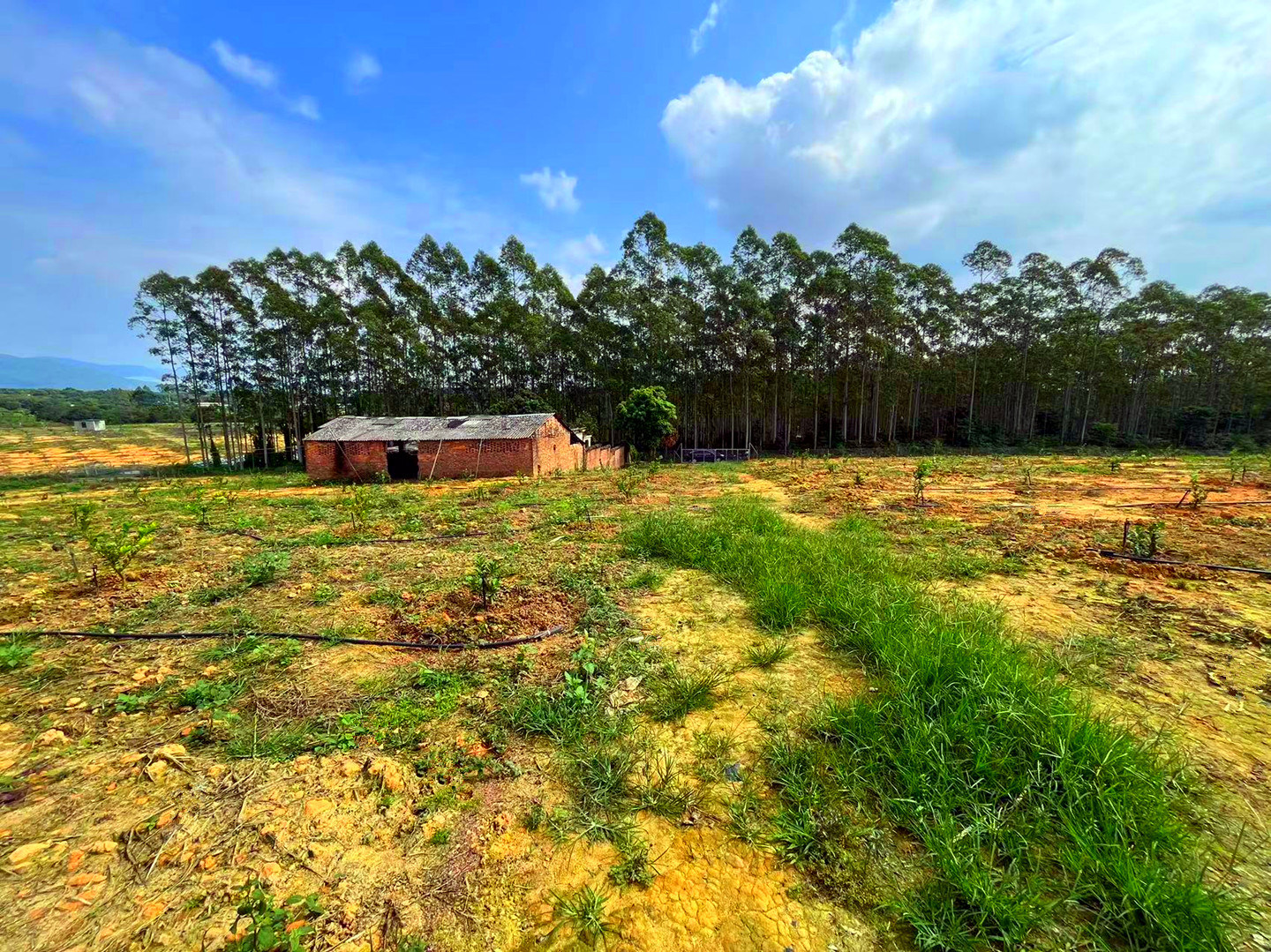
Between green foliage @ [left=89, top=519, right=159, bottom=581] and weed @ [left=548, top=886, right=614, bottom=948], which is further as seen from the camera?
green foliage @ [left=89, top=519, right=159, bottom=581]

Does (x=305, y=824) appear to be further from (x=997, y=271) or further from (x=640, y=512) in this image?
(x=997, y=271)

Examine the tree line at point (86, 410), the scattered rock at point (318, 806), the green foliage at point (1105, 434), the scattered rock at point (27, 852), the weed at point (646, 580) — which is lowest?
the scattered rock at point (318, 806)

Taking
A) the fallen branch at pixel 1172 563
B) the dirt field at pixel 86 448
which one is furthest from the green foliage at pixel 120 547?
the dirt field at pixel 86 448

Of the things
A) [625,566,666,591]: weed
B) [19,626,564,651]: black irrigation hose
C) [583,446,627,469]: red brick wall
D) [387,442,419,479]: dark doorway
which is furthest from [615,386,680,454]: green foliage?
[19,626,564,651]: black irrigation hose

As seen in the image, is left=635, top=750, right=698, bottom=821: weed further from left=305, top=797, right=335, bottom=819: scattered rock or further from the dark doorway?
the dark doorway

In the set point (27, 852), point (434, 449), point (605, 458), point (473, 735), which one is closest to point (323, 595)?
point (27, 852)

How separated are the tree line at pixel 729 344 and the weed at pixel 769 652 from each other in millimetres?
25245

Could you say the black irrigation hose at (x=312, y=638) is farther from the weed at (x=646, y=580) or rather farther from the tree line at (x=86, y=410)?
the tree line at (x=86, y=410)

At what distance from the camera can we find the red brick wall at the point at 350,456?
716 inches

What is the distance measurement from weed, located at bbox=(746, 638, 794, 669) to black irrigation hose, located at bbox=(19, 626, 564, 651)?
1778 millimetres

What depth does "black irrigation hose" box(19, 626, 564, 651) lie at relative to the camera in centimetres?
390

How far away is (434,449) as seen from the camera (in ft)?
59.1

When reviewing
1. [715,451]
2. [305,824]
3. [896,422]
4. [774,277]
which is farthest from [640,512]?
[896,422]

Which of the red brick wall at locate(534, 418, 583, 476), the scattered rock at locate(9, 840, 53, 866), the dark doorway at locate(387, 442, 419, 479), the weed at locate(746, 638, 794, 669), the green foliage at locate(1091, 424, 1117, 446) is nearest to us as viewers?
the scattered rock at locate(9, 840, 53, 866)
